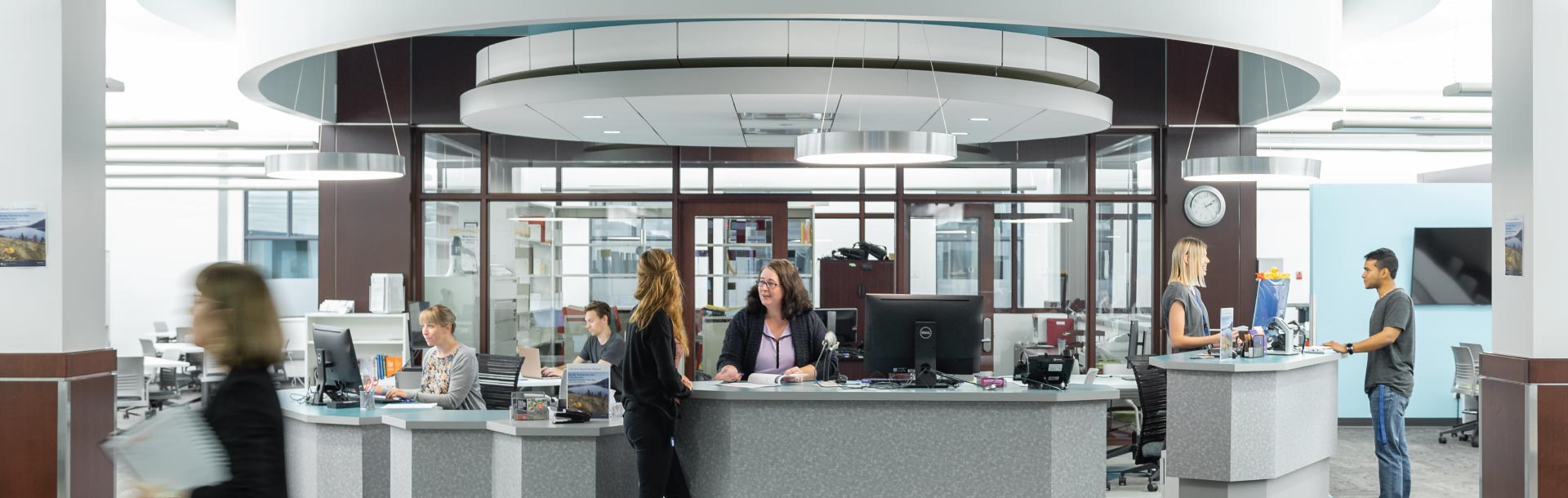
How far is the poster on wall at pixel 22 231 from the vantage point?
5473mm

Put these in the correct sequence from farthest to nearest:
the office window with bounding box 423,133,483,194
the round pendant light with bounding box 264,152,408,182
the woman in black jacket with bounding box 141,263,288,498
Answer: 1. the office window with bounding box 423,133,483,194
2. the round pendant light with bounding box 264,152,408,182
3. the woman in black jacket with bounding box 141,263,288,498

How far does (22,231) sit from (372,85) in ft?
15.3

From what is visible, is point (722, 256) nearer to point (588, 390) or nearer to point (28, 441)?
point (588, 390)

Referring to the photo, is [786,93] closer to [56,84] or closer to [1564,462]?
[56,84]

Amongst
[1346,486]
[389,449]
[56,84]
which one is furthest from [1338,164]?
[56,84]

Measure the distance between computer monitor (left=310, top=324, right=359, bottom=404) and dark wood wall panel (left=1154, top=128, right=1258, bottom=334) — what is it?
7212 millimetres

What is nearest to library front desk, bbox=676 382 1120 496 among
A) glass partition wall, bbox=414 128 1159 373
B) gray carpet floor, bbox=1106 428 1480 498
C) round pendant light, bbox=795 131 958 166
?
round pendant light, bbox=795 131 958 166

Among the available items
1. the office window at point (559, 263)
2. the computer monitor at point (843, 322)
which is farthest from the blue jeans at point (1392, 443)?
the office window at point (559, 263)

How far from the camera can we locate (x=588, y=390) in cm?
514

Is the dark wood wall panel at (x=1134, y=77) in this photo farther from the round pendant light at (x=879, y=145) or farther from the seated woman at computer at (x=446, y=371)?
the seated woman at computer at (x=446, y=371)

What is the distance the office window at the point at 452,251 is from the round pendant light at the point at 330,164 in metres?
2.51

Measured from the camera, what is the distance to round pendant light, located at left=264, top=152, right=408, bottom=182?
7.34 metres

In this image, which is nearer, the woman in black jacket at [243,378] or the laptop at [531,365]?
the woman in black jacket at [243,378]

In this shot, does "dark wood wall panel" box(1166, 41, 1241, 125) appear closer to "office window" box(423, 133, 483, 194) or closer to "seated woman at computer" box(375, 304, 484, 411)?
"office window" box(423, 133, 483, 194)
